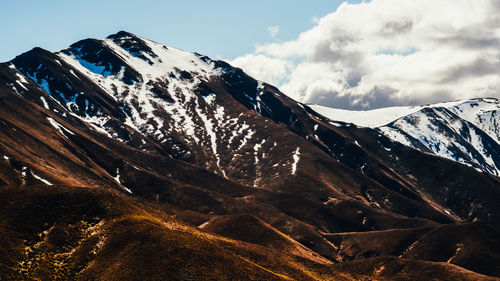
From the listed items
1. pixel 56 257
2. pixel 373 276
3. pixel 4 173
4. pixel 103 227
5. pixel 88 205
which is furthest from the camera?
pixel 4 173

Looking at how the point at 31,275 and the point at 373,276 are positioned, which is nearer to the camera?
the point at 31,275

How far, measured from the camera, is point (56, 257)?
3243 inches

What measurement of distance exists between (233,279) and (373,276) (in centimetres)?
6693

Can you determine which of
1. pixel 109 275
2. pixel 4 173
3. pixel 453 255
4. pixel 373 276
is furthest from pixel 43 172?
pixel 453 255

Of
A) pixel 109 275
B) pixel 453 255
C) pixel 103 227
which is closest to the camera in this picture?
pixel 109 275

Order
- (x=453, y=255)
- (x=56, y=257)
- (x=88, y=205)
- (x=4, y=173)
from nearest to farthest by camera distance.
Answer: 1. (x=56, y=257)
2. (x=88, y=205)
3. (x=4, y=173)
4. (x=453, y=255)

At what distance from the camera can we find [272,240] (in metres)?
167

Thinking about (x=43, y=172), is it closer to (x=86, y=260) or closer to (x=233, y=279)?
(x=86, y=260)

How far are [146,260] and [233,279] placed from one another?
15720 millimetres

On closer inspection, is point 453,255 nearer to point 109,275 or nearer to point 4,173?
point 109,275

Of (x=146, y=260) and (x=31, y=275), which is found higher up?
(x=146, y=260)

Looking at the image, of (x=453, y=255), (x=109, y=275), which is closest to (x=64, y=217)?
(x=109, y=275)

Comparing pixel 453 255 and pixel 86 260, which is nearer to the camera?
pixel 86 260

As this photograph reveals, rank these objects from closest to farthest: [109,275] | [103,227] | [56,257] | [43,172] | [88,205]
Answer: [109,275] → [56,257] → [103,227] → [88,205] → [43,172]
